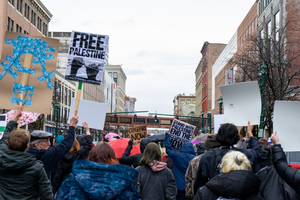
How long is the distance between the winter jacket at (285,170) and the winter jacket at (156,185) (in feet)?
5.58

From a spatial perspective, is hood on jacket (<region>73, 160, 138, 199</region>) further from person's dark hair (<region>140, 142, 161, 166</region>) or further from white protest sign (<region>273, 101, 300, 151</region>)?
white protest sign (<region>273, 101, 300, 151</region>)

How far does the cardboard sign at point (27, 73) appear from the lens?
5758 mm

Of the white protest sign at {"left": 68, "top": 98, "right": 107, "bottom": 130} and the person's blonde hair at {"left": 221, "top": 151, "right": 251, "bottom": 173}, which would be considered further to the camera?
the white protest sign at {"left": 68, "top": 98, "right": 107, "bottom": 130}

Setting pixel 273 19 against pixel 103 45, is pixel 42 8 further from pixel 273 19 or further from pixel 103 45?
pixel 103 45

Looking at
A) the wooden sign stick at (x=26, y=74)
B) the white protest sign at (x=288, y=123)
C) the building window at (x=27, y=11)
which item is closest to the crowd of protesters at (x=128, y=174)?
the white protest sign at (x=288, y=123)

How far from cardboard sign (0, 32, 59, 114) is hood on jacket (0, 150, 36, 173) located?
4.70ft

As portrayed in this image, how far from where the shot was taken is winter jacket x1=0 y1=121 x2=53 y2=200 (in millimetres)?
4324

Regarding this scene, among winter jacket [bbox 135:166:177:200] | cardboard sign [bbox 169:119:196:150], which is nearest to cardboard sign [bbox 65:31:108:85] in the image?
cardboard sign [bbox 169:119:196:150]

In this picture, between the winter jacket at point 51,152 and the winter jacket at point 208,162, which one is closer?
the winter jacket at point 51,152

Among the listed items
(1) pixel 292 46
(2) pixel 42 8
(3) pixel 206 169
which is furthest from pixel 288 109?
(2) pixel 42 8

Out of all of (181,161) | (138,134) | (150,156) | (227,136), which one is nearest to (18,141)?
(150,156)

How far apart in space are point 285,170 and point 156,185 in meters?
1.95

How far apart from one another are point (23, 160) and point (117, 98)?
149m

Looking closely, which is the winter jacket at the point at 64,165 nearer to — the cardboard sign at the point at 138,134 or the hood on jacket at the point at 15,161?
the hood on jacket at the point at 15,161
